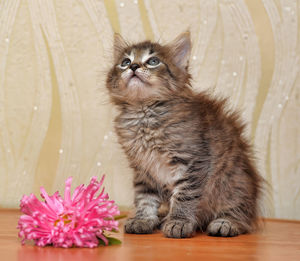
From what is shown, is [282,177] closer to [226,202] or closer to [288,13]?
[226,202]

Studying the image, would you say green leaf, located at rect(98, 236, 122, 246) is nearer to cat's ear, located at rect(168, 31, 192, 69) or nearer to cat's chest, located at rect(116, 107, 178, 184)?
cat's chest, located at rect(116, 107, 178, 184)

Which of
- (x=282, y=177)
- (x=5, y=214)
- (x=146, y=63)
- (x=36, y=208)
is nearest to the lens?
(x=36, y=208)

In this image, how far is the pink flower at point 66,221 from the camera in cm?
130

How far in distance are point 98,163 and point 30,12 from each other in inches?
30.8

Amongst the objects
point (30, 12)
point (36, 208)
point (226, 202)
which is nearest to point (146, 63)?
point (226, 202)

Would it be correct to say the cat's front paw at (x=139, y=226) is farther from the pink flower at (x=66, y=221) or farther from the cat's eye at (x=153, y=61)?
the cat's eye at (x=153, y=61)

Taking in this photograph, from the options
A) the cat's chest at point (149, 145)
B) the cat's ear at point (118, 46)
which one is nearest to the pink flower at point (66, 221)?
the cat's chest at point (149, 145)

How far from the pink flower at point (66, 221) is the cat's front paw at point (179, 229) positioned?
0.26m

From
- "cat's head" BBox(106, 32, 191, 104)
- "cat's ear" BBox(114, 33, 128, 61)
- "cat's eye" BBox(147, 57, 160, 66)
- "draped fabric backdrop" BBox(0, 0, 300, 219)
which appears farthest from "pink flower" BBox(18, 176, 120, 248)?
"draped fabric backdrop" BBox(0, 0, 300, 219)

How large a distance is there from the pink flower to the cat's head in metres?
0.50

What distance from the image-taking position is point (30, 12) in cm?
230

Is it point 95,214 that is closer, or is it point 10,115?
point 95,214

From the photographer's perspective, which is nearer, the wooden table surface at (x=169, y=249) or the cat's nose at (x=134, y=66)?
the wooden table surface at (x=169, y=249)

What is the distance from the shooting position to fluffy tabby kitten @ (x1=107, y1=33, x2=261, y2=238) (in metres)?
1.64
